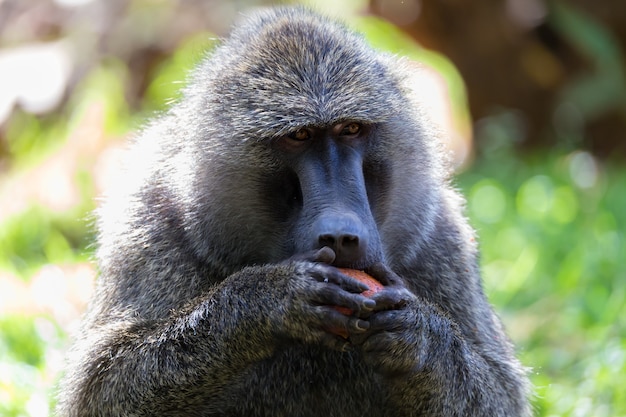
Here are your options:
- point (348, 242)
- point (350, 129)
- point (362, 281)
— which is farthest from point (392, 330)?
point (350, 129)

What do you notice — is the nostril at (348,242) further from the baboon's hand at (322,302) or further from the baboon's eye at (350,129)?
the baboon's eye at (350,129)

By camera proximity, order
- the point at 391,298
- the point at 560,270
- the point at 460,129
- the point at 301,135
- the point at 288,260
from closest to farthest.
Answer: the point at 391,298 < the point at 288,260 < the point at 301,135 < the point at 560,270 < the point at 460,129

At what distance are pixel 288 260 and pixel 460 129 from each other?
27.0 ft

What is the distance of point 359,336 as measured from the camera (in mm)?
3250

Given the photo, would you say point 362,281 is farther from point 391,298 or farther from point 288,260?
point 288,260

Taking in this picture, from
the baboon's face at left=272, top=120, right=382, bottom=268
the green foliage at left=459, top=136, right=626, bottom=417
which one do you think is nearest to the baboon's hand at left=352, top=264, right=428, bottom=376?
the baboon's face at left=272, top=120, right=382, bottom=268

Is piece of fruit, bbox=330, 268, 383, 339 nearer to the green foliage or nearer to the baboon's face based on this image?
the baboon's face

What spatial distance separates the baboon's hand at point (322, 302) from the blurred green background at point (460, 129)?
8.49ft

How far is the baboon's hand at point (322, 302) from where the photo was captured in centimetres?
311

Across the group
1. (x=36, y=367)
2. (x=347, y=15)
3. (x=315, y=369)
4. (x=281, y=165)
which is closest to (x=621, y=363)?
(x=315, y=369)

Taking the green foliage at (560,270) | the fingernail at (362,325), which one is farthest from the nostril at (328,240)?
the green foliage at (560,270)

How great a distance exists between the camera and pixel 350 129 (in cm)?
355

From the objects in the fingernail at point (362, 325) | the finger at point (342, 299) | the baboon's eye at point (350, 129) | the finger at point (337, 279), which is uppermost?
the baboon's eye at point (350, 129)

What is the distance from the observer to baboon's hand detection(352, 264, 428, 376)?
3.24 meters
